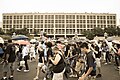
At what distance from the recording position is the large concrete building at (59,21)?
124m

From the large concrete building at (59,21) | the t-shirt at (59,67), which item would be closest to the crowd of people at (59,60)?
the t-shirt at (59,67)

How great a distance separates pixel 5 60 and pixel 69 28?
114650 millimetres

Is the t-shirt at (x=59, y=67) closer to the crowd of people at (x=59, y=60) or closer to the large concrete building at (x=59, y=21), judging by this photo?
the crowd of people at (x=59, y=60)

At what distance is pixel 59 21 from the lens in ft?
409

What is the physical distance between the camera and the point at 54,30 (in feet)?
406

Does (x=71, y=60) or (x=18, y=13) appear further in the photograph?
(x=18, y=13)

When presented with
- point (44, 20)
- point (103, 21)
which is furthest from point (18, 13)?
point (103, 21)

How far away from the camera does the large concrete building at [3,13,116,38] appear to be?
12362cm

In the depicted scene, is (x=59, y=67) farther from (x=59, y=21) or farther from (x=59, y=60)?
(x=59, y=21)

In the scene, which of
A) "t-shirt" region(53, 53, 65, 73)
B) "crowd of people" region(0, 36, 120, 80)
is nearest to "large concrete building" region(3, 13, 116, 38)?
"crowd of people" region(0, 36, 120, 80)

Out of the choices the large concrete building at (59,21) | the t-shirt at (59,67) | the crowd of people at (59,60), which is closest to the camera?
the crowd of people at (59,60)

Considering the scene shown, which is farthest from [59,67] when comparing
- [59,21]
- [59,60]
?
[59,21]

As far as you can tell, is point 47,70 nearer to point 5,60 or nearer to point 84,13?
point 5,60

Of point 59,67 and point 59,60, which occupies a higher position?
point 59,60
